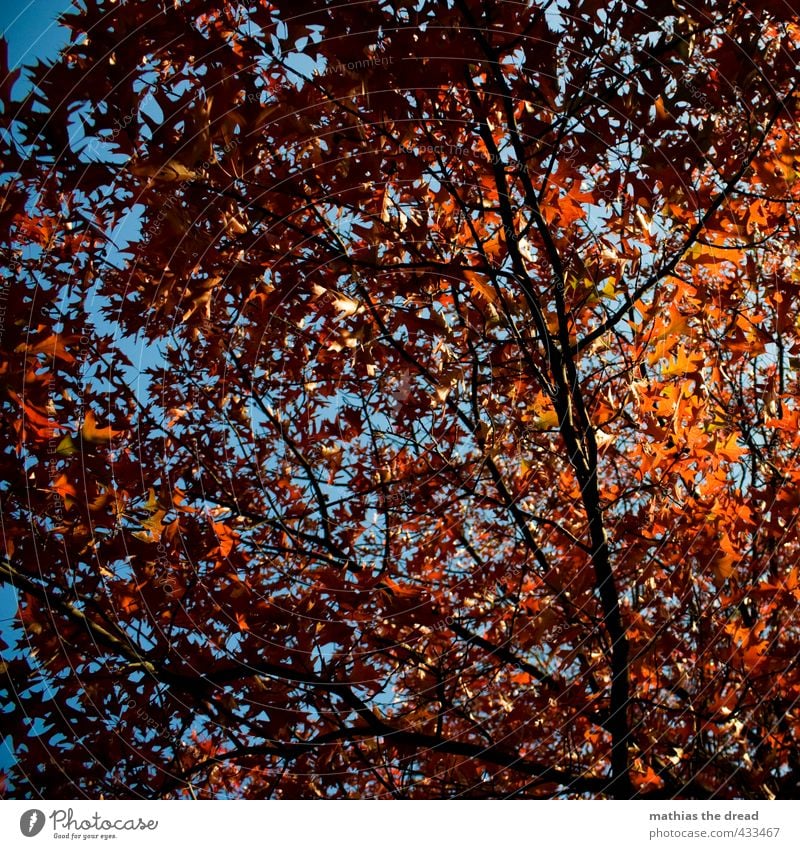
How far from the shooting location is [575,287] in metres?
2.87

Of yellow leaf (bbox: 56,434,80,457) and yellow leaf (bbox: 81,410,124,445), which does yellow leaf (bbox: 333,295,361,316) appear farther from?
yellow leaf (bbox: 56,434,80,457)

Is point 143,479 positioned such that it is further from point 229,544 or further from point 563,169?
point 563,169

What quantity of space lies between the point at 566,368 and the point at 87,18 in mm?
2149

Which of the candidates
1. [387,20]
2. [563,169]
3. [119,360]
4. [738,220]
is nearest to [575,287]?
[563,169]

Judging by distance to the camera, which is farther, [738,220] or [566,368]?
[738,220]
